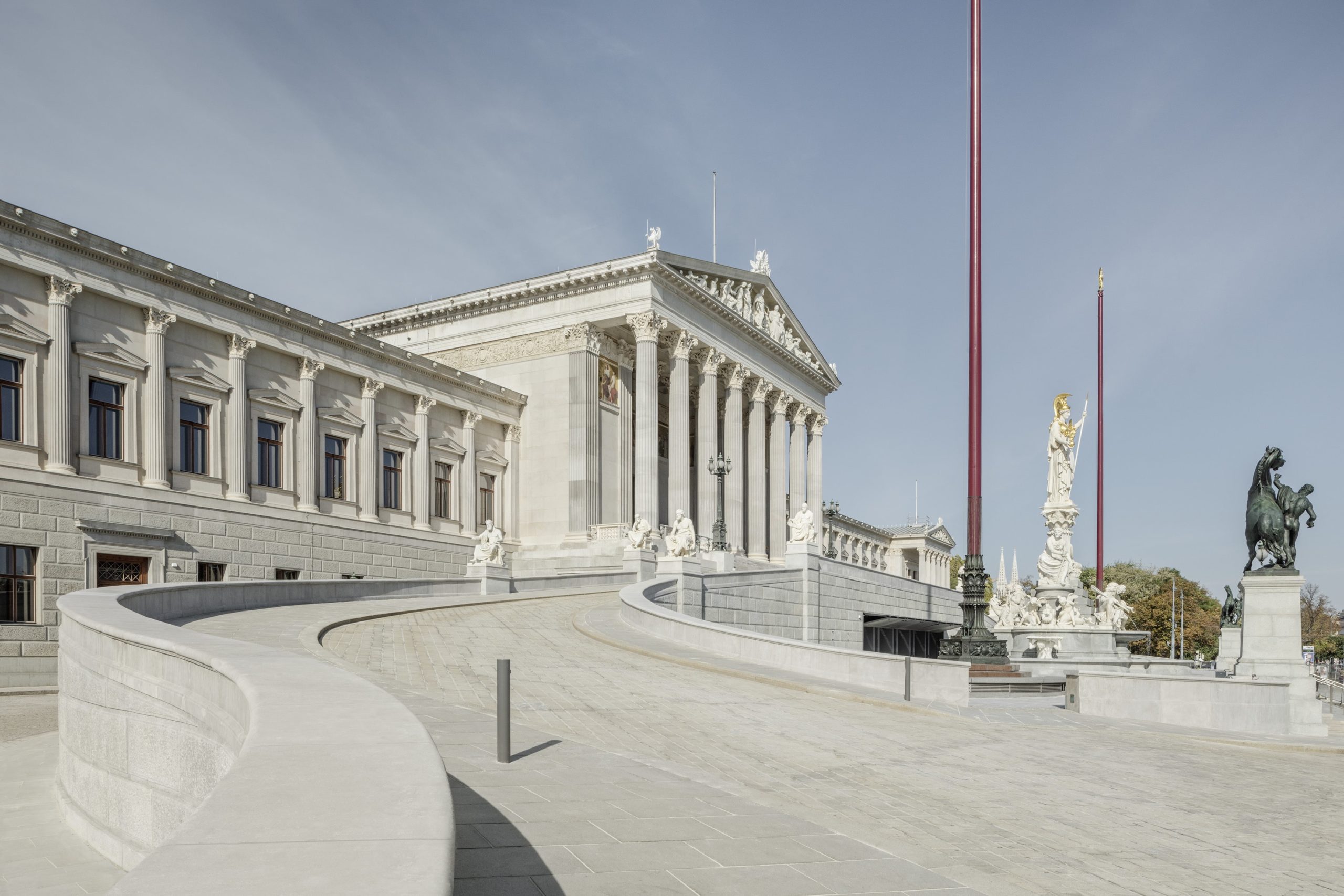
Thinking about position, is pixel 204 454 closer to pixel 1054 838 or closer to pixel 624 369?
pixel 624 369

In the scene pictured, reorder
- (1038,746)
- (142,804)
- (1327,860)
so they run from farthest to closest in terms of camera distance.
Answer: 1. (1038,746)
2. (142,804)
3. (1327,860)

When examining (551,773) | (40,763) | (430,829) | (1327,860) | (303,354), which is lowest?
(40,763)

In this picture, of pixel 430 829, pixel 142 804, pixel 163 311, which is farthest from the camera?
pixel 163 311

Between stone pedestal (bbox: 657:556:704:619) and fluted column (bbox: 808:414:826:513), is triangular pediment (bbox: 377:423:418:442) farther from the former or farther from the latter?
fluted column (bbox: 808:414:826:513)

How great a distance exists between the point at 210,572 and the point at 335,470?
321 inches

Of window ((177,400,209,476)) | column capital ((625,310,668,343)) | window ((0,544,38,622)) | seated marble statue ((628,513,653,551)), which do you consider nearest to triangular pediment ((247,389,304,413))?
window ((177,400,209,476))

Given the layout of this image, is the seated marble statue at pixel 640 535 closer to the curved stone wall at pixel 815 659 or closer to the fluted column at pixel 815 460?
the curved stone wall at pixel 815 659

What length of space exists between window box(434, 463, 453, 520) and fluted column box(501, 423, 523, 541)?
364 centimetres

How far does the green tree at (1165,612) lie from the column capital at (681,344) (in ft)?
160

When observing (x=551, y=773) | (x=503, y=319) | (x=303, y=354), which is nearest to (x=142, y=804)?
(x=551, y=773)

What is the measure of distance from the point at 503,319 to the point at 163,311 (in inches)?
829

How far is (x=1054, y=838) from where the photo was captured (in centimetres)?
780

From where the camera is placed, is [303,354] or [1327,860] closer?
[1327,860]

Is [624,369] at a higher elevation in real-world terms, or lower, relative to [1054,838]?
higher
